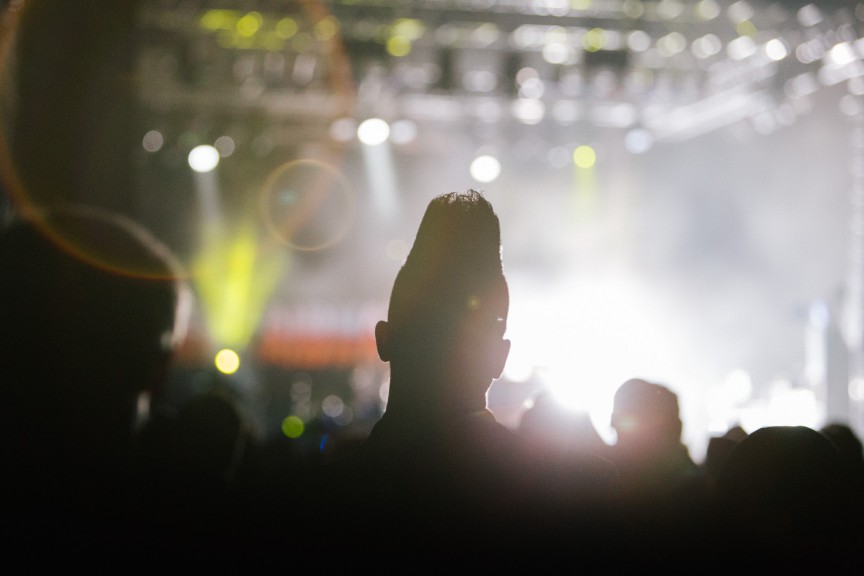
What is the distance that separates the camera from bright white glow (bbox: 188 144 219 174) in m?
15.6

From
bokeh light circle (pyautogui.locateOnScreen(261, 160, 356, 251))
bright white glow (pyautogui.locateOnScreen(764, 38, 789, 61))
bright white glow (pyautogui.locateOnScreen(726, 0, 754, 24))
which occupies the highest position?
bright white glow (pyautogui.locateOnScreen(726, 0, 754, 24))

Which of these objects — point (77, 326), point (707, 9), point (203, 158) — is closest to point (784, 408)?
point (707, 9)

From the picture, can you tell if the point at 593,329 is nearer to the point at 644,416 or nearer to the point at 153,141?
the point at 153,141

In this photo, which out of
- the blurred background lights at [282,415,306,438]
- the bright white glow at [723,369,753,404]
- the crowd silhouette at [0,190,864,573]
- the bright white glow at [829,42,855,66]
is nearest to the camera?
the crowd silhouette at [0,190,864,573]

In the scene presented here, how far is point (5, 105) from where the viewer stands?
336 centimetres

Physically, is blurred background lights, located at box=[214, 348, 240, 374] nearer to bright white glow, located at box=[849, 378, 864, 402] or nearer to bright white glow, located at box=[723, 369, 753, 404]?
bright white glow, located at box=[723, 369, 753, 404]

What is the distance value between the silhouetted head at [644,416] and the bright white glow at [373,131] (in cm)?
1235

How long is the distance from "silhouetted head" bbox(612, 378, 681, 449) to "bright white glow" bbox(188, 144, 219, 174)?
14.2m

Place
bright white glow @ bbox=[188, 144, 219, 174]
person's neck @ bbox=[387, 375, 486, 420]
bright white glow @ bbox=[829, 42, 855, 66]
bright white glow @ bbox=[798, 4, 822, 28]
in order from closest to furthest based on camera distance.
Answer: person's neck @ bbox=[387, 375, 486, 420] → bright white glow @ bbox=[798, 4, 822, 28] → bright white glow @ bbox=[829, 42, 855, 66] → bright white glow @ bbox=[188, 144, 219, 174]

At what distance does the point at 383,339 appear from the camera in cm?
139

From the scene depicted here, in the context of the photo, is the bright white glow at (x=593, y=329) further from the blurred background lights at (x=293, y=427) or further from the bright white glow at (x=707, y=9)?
the bright white glow at (x=707, y=9)

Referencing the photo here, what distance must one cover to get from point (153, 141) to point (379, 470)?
50.7 feet

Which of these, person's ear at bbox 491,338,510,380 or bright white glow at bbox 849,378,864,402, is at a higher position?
person's ear at bbox 491,338,510,380

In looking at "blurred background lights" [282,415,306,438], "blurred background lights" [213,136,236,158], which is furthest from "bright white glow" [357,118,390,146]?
"blurred background lights" [282,415,306,438]
